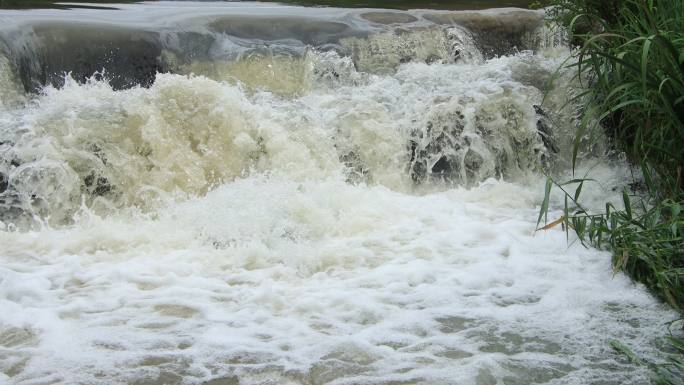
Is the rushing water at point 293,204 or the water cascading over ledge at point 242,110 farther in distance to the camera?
the water cascading over ledge at point 242,110

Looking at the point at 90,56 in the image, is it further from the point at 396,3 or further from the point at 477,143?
the point at 396,3

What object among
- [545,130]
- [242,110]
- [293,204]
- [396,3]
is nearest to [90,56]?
[242,110]

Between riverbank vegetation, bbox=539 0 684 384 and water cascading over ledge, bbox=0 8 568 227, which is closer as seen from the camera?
riverbank vegetation, bbox=539 0 684 384

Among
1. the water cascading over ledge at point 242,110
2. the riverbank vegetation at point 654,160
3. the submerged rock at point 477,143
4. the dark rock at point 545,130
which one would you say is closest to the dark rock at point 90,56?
the water cascading over ledge at point 242,110

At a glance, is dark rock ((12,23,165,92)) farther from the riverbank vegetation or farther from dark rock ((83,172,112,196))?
the riverbank vegetation

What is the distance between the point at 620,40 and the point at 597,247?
134 cm

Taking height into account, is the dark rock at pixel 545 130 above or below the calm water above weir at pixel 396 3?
below

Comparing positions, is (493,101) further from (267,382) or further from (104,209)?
(267,382)

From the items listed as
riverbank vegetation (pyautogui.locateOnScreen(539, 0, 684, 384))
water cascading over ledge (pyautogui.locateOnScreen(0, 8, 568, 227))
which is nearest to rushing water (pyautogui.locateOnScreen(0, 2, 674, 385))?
water cascading over ledge (pyautogui.locateOnScreen(0, 8, 568, 227))

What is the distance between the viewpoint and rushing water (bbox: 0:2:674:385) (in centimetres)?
327

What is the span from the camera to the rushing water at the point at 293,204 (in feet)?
10.7

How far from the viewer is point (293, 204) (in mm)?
4977

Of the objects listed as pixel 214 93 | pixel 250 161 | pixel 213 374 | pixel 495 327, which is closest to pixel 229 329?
pixel 213 374

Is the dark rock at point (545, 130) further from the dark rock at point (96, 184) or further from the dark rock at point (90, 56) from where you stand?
the dark rock at point (96, 184)
